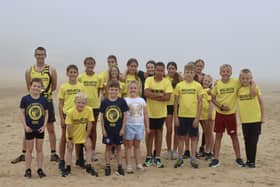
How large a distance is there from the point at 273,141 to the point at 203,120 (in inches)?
145

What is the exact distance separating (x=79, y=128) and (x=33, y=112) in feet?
2.92

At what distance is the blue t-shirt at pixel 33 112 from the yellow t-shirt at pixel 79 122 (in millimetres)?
492

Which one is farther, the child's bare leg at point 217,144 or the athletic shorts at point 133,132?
the child's bare leg at point 217,144

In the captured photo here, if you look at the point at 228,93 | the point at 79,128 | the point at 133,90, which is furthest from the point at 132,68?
the point at 228,93

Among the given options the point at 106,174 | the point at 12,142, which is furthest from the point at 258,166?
the point at 12,142

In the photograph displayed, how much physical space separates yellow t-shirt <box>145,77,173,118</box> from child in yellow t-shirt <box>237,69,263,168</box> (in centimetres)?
146

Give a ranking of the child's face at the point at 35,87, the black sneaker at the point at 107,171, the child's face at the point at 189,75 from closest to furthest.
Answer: the child's face at the point at 35,87 → the black sneaker at the point at 107,171 → the child's face at the point at 189,75

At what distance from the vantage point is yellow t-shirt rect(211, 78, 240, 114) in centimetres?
768

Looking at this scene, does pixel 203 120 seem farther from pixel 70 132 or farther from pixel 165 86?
pixel 70 132

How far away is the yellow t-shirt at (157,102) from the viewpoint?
298 inches

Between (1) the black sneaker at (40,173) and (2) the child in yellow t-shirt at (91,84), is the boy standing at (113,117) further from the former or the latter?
(1) the black sneaker at (40,173)

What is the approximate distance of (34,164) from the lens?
7828 mm

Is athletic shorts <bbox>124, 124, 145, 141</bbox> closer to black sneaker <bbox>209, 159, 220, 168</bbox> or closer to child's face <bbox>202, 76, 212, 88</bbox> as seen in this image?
black sneaker <bbox>209, 159, 220, 168</bbox>

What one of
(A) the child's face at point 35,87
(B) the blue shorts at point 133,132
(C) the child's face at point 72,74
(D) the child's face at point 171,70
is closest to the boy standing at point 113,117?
(B) the blue shorts at point 133,132
